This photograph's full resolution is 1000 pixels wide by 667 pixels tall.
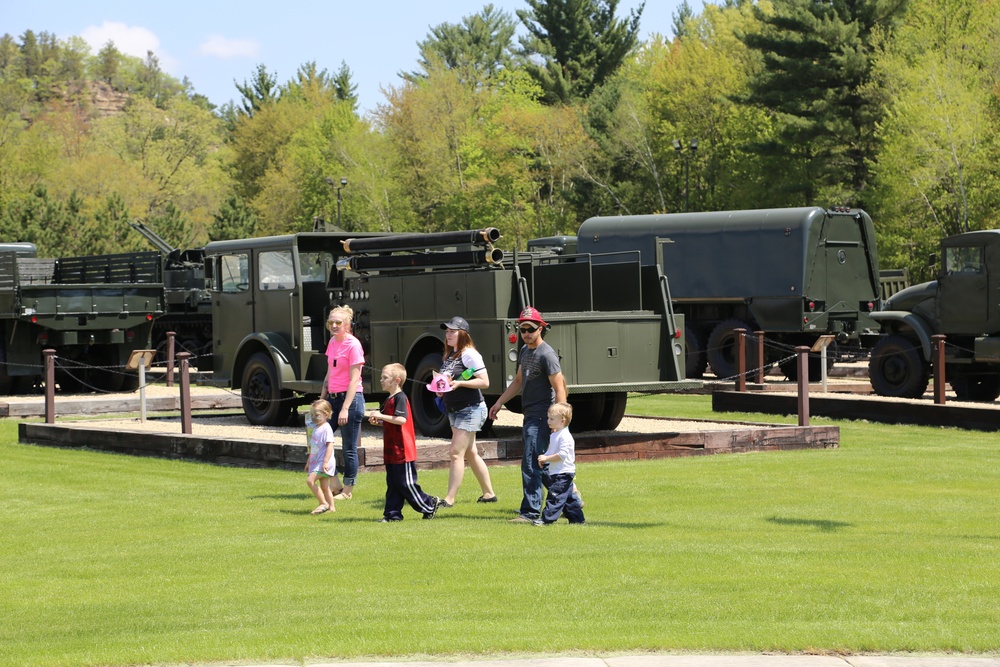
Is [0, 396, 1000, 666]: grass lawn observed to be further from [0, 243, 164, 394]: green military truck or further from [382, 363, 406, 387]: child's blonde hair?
[0, 243, 164, 394]: green military truck

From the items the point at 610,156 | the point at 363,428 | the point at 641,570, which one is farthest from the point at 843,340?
the point at 610,156

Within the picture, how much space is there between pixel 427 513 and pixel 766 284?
2037 cm

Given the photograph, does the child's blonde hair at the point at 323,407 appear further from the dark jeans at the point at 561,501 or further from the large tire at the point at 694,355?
the large tire at the point at 694,355

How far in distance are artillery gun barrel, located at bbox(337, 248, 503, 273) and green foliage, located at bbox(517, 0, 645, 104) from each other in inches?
2629

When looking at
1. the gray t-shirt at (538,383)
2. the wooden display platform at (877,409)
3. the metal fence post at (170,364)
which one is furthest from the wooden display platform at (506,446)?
the metal fence post at (170,364)

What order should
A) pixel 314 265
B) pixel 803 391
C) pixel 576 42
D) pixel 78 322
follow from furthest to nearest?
pixel 576 42, pixel 78 322, pixel 314 265, pixel 803 391

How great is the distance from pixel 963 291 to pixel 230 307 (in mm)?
12050

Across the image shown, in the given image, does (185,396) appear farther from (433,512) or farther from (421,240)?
(433,512)

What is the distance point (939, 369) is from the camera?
22.9 meters

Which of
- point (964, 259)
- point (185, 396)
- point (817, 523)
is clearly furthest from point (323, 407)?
point (964, 259)

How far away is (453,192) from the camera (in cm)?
8325

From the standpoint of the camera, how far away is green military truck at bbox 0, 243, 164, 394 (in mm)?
28328

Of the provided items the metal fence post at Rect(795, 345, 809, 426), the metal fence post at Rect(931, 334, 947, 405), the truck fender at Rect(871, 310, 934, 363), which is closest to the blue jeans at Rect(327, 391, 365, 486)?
the metal fence post at Rect(795, 345, 809, 426)

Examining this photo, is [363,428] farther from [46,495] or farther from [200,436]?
[46,495]
